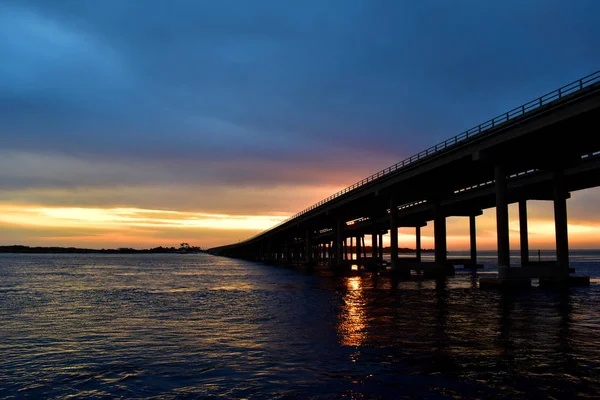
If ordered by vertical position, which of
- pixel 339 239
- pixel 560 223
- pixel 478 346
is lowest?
pixel 478 346

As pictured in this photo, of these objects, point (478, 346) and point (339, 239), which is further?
point (339, 239)

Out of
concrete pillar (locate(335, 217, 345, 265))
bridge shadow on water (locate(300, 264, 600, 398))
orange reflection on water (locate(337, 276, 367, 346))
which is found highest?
concrete pillar (locate(335, 217, 345, 265))

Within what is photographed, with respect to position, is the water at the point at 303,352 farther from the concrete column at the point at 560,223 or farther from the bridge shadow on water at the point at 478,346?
the concrete column at the point at 560,223

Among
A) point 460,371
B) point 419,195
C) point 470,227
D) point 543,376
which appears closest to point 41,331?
point 460,371

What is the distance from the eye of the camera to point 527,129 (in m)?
45.4

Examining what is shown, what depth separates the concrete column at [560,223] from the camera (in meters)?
54.4

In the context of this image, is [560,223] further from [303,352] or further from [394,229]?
[303,352]

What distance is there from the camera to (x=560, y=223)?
55.9 metres

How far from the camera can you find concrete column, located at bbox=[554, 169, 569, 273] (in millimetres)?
54375

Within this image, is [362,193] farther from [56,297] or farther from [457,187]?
[56,297]

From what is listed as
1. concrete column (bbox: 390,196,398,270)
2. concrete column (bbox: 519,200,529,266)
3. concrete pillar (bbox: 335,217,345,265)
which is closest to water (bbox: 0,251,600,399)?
concrete column (bbox: 390,196,398,270)

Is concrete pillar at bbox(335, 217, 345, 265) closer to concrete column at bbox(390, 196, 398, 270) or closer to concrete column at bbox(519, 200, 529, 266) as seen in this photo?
concrete column at bbox(390, 196, 398, 270)

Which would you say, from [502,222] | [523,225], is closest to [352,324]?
[502,222]

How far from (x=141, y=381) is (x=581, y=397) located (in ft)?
38.4
